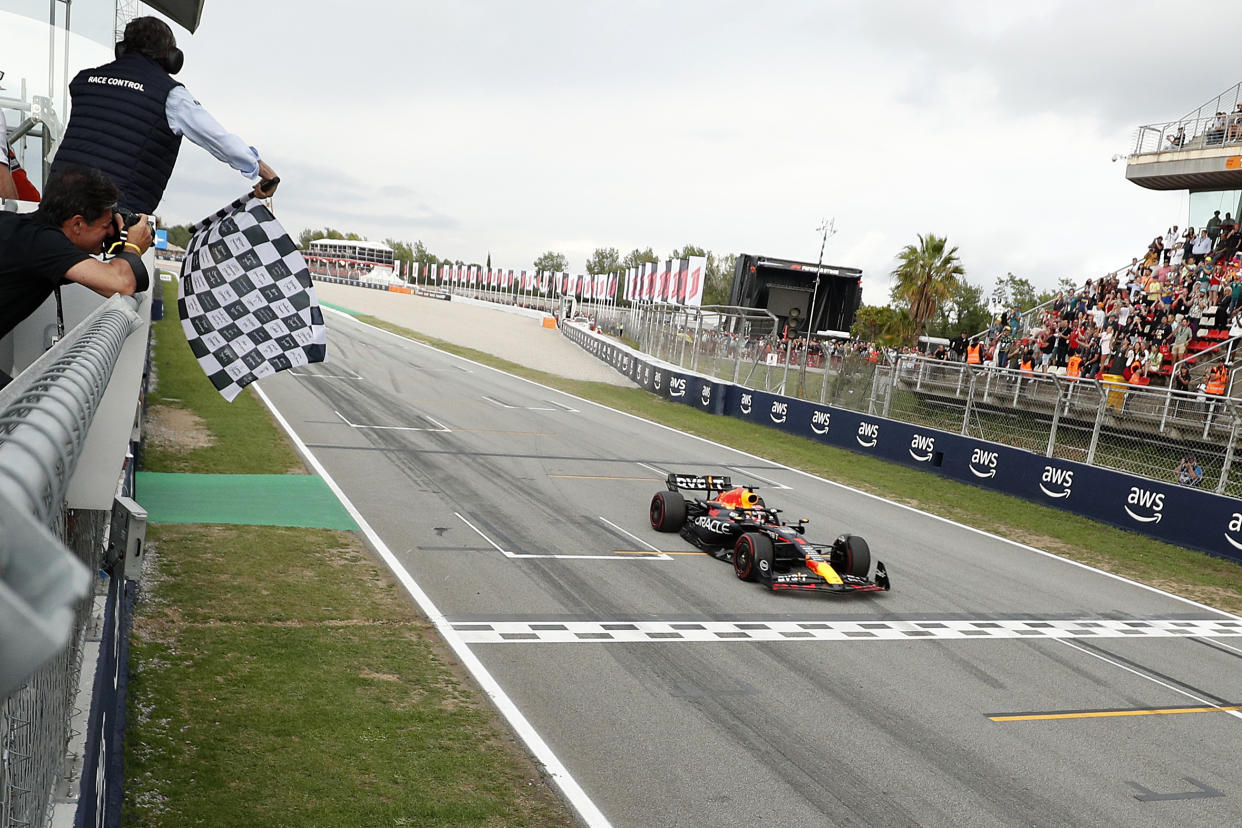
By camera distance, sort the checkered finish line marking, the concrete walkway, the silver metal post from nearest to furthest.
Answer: the checkered finish line marking → the silver metal post → the concrete walkway

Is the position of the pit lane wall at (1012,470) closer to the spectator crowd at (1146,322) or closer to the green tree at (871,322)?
the spectator crowd at (1146,322)

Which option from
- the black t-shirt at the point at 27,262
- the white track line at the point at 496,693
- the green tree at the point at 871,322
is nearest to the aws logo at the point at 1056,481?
the white track line at the point at 496,693

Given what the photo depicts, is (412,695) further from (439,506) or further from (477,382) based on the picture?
(477,382)

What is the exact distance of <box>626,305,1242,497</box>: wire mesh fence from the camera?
15.3m

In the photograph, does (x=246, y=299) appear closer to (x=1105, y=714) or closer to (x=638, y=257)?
(x=1105, y=714)

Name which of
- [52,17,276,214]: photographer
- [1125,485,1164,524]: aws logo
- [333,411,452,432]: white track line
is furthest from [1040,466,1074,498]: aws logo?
[52,17,276,214]: photographer

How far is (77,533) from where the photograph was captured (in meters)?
2.73

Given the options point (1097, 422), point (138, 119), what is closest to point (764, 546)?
point (138, 119)

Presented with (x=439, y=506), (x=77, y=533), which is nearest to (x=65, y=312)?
(x=77, y=533)

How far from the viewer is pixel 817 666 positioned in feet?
27.7

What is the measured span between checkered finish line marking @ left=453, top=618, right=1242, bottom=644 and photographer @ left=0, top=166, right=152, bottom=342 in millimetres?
5488

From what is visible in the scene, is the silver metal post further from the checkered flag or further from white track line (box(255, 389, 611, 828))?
the checkered flag

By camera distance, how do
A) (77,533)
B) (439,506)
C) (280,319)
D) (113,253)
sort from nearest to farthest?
(77,533) → (113,253) → (280,319) → (439,506)

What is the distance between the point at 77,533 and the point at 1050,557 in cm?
1381
